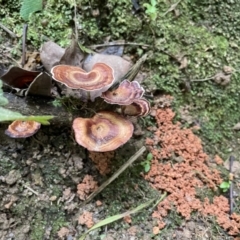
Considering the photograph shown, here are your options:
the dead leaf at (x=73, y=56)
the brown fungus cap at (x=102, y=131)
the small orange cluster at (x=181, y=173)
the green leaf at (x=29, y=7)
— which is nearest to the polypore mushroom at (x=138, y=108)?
the brown fungus cap at (x=102, y=131)

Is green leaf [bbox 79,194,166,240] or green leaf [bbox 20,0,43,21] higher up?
green leaf [bbox 20,0,43,21]

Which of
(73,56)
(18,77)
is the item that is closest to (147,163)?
(73,56)

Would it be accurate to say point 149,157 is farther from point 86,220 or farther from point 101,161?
point 86,220

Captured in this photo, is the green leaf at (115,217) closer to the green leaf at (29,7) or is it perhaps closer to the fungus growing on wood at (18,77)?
the fungus growing on wood at (18,77)

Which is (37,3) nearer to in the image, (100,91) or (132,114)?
(100,91)

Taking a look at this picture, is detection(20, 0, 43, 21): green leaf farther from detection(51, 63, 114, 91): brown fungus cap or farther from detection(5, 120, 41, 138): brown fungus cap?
detection(5, 120, 41, 138): brown fungus cap

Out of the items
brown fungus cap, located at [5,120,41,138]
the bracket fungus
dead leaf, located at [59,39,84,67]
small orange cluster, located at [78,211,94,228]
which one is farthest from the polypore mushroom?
small orange cluster, located at [78,211,94,228]
